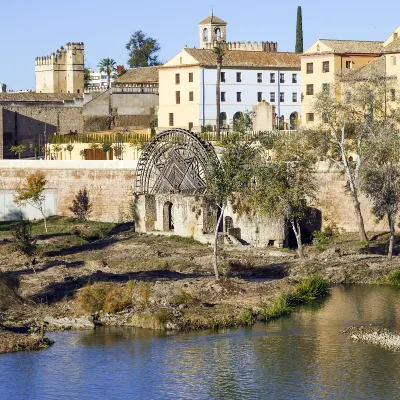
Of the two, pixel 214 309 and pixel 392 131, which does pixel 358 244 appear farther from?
pixel 214 309

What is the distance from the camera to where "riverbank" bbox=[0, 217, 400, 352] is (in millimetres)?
41406

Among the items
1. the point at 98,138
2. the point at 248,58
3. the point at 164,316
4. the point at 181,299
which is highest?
the point at 248,58

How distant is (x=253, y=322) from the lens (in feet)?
135

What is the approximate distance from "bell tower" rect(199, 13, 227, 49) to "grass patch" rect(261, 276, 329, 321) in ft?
173

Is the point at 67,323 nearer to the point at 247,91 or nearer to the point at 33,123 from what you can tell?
the point at 247,91

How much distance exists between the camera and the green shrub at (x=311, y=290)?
147 ft

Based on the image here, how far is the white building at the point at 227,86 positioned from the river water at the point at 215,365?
4619 cm

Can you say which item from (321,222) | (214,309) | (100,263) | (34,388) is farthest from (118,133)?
(34,388)

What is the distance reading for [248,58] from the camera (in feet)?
289

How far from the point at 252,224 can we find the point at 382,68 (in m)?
20.6

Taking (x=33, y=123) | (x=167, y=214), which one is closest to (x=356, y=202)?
(x=167, y=214)

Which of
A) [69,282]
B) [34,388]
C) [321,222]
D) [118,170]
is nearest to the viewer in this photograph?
[34,388]

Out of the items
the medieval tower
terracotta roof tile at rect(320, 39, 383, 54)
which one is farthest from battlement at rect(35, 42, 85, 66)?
terracotta roof tile at rect(320, 39, 383, 54)

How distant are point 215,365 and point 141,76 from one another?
65.2 metres
